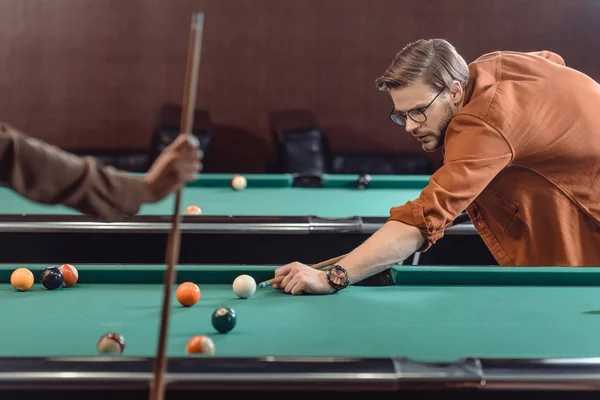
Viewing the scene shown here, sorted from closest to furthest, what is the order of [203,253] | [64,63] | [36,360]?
1. [36,360]
2. [203,253]
3. [64,63]

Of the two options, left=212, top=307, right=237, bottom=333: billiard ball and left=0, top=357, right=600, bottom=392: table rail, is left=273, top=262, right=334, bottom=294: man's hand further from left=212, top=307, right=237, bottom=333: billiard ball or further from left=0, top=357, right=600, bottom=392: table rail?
left=0, top=357, right=600, bottom=392: table rail

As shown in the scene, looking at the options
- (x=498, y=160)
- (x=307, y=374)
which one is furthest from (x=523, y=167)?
(x=307, y=374)

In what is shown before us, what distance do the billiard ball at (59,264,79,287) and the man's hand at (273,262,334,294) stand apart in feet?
2.01

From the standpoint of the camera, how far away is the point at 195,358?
1.60 meters

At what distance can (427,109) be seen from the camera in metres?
2.57

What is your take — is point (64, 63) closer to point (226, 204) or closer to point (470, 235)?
point (226, 204)

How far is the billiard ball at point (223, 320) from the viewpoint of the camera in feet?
6.07

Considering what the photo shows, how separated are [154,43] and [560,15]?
328 centimetres

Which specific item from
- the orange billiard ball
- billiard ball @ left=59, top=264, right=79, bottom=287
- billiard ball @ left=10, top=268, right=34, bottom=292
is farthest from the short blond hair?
billiard ball @ left=10, top=268, right=34, bottom=292

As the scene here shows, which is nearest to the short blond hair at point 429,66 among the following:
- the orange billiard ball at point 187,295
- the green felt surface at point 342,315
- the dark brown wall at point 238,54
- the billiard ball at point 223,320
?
the green felt surface at point 342,315

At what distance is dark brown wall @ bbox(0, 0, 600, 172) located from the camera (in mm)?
6262

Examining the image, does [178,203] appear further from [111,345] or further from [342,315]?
[342,315]

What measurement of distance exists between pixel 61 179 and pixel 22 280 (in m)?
1.07

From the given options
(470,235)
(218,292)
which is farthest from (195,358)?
(470,235)
